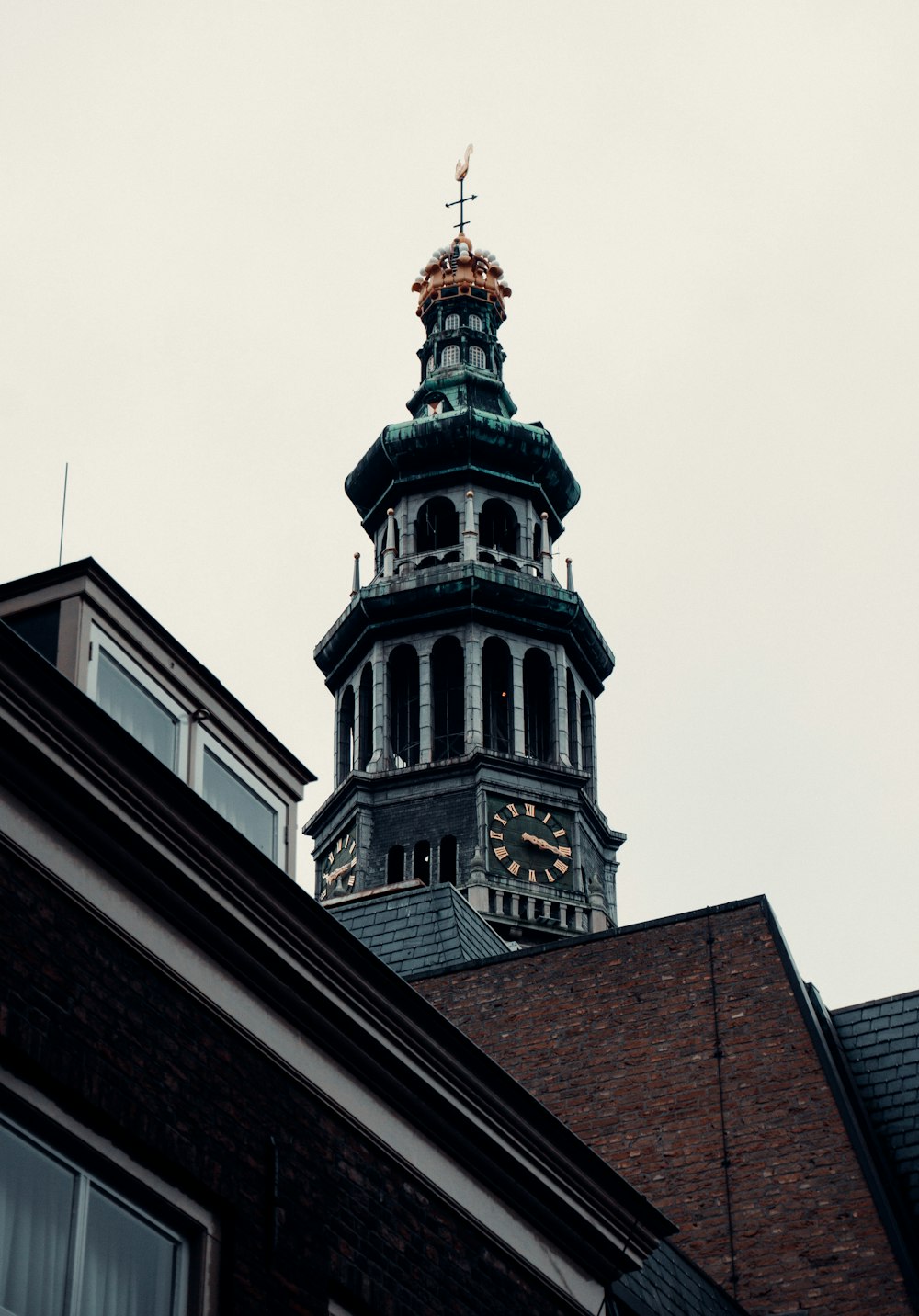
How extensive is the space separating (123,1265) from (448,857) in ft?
185

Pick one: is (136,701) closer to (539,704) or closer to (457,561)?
(539,704)

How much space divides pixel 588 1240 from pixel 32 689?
6.36 metres

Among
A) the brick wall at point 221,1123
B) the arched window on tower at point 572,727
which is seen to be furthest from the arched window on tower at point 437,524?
the brick wall at point 221,1123

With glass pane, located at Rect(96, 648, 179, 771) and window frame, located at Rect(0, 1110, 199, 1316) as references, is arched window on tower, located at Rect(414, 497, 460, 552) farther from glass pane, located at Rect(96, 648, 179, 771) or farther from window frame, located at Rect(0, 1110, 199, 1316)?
window frame, located at Rect(0, 1110, 199, 1316)

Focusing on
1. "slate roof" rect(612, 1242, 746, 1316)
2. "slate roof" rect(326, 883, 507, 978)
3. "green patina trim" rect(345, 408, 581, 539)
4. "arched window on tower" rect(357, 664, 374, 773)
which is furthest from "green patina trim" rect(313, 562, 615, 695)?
"slate roof" rect(612, 1242, 746, 1316)

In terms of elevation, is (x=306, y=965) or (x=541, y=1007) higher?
(x=541, y=1007)

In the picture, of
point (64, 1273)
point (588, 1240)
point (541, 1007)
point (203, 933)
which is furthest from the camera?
point (541, 1007)

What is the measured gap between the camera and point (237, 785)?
13617 millimetres

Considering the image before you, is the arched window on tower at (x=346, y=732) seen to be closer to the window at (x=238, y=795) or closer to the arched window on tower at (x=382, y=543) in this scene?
the arched window on tower at (x=382, y=543)

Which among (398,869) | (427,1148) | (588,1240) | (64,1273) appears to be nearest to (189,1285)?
(64,1273)

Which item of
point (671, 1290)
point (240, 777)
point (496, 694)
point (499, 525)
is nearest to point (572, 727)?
point (496, 694)

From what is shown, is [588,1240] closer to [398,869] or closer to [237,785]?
[237,785]

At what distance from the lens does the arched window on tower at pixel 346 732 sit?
7144 cm

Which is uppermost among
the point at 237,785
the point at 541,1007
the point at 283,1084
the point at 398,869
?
the point at 398,869
